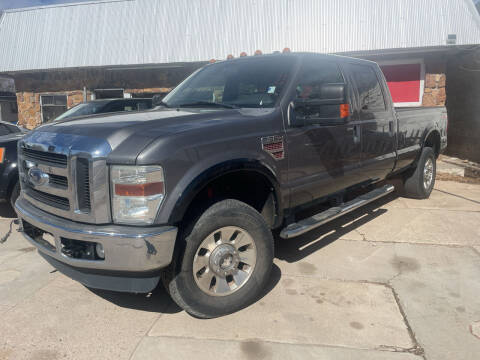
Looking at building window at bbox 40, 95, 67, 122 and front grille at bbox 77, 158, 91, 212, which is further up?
building window at bbox 40, 95, 67, 122

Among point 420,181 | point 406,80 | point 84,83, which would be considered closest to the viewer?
point 420,181

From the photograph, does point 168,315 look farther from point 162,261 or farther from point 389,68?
point 389,68

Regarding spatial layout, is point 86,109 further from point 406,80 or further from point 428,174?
point 406,80

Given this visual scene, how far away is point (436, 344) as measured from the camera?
251cm

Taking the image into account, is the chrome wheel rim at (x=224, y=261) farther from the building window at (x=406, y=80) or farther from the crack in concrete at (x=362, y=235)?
the building window at (x=406, y=80)

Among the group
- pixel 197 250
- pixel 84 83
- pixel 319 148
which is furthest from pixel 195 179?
pixel 84 83

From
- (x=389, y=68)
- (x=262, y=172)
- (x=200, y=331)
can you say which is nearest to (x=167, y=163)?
(x=262, y=172)

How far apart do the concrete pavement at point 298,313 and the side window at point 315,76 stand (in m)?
1.67

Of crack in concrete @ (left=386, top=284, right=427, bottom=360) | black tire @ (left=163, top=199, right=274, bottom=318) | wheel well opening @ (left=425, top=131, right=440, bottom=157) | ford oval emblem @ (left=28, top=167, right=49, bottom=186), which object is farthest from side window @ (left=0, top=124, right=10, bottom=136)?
wheel well opening @ (left=425, top=131, right=440, bottom=157)

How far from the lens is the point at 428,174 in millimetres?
6191

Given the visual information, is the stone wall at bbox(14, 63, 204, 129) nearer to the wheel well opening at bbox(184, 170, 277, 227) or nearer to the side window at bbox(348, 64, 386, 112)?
the side window at bbox(348, 64, 386, 112)

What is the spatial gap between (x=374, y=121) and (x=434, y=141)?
8.20 ft

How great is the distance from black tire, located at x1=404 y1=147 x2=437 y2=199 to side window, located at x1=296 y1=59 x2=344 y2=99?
265cm

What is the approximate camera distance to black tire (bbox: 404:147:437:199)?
5.88 m
